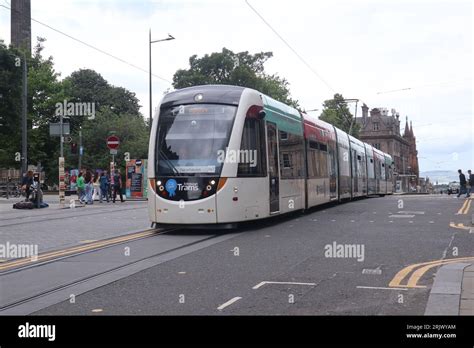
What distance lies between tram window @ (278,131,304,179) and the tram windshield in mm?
2812

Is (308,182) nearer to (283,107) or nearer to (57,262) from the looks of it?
(283,107)

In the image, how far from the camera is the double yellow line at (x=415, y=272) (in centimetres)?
736

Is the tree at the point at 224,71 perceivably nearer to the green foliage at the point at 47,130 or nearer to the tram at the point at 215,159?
the green foliage at the point at 47,130

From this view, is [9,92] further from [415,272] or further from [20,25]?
[415,272]

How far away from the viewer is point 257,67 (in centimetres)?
7331

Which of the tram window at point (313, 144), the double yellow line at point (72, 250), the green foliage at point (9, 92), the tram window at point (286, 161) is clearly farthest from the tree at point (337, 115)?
the double yellow line at point (72, 250)

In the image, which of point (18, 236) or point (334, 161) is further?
point (334, 161)

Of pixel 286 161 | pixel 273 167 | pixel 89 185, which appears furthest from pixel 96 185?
pixel 273 167

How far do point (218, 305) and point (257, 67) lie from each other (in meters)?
68.7

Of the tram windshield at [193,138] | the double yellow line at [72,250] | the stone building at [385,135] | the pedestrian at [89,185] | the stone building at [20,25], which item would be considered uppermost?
the stone building at [20,25]

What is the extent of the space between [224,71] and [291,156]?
172ft

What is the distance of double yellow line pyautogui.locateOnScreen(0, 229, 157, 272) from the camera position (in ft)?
30.3

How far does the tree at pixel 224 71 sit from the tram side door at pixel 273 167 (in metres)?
48.2

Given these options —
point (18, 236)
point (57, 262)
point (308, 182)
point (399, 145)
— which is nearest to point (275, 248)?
point (57, 262)
